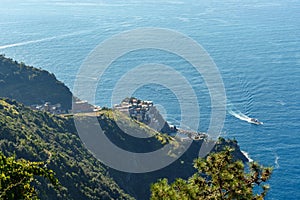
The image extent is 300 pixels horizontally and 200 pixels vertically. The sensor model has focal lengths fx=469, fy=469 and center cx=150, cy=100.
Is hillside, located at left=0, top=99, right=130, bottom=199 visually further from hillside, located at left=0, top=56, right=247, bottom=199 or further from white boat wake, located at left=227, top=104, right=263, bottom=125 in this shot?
white boat wake, located at left=227, top=104, right=263, bottom=125

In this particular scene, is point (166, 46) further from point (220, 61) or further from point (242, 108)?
point (242, 108)

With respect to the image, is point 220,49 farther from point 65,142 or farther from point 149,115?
point 65,142

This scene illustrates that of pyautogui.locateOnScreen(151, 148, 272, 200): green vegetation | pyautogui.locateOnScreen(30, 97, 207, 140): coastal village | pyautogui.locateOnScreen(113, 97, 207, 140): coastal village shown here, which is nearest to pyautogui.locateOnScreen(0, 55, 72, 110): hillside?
pyautogui.locateOnScreen(30, 97, 207, 140): coastal village

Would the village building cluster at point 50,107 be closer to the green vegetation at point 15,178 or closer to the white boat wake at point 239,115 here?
the white boat wake at point 239,115

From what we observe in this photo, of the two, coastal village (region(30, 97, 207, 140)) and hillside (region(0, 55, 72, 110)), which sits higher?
hillside (region(0, 55, 72, 110))

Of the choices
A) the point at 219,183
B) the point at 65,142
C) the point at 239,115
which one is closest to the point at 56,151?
the point at 65,142
